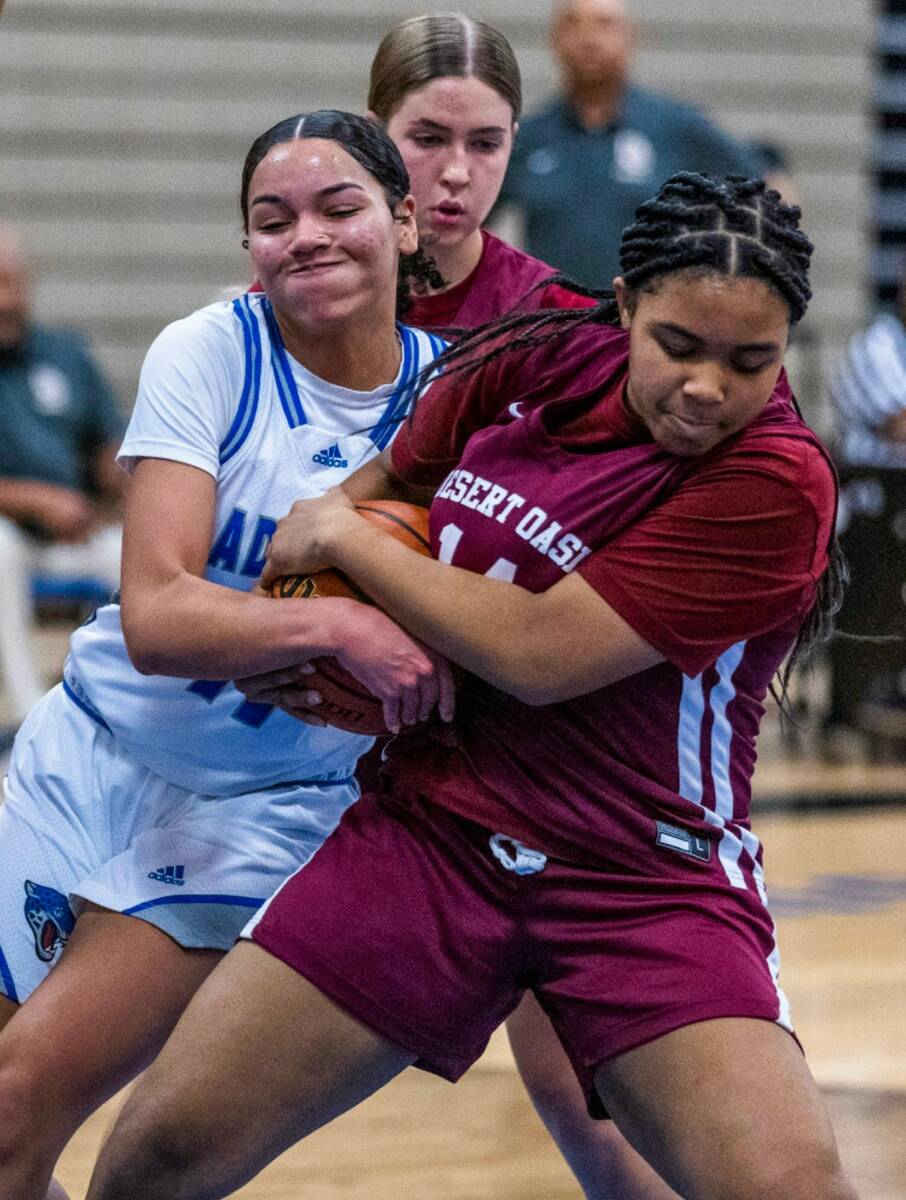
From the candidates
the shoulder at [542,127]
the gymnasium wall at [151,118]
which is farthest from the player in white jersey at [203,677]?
the gymnasium wall at [151,118]

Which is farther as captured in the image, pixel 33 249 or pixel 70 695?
pixel 33 249

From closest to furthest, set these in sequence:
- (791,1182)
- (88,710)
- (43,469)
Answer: (791,1182), (88,710), (43,469)

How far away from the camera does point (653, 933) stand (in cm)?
215

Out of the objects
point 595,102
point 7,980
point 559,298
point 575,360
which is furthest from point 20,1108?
point 595,102

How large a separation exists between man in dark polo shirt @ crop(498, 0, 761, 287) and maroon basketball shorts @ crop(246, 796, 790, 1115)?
12.5 feet

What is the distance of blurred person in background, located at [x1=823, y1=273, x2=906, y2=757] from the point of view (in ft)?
22.0

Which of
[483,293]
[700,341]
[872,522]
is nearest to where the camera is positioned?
[700,341]

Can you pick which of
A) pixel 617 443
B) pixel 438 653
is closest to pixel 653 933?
pixel 438 653

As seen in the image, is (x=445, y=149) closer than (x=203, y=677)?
No

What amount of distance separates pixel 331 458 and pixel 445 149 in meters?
0.64

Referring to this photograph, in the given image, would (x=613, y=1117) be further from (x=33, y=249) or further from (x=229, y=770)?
(x=33, y=249)

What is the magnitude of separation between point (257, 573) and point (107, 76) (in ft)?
26.9

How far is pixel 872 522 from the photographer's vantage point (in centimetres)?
678

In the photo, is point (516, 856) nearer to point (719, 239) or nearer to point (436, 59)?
point (719, 239)
